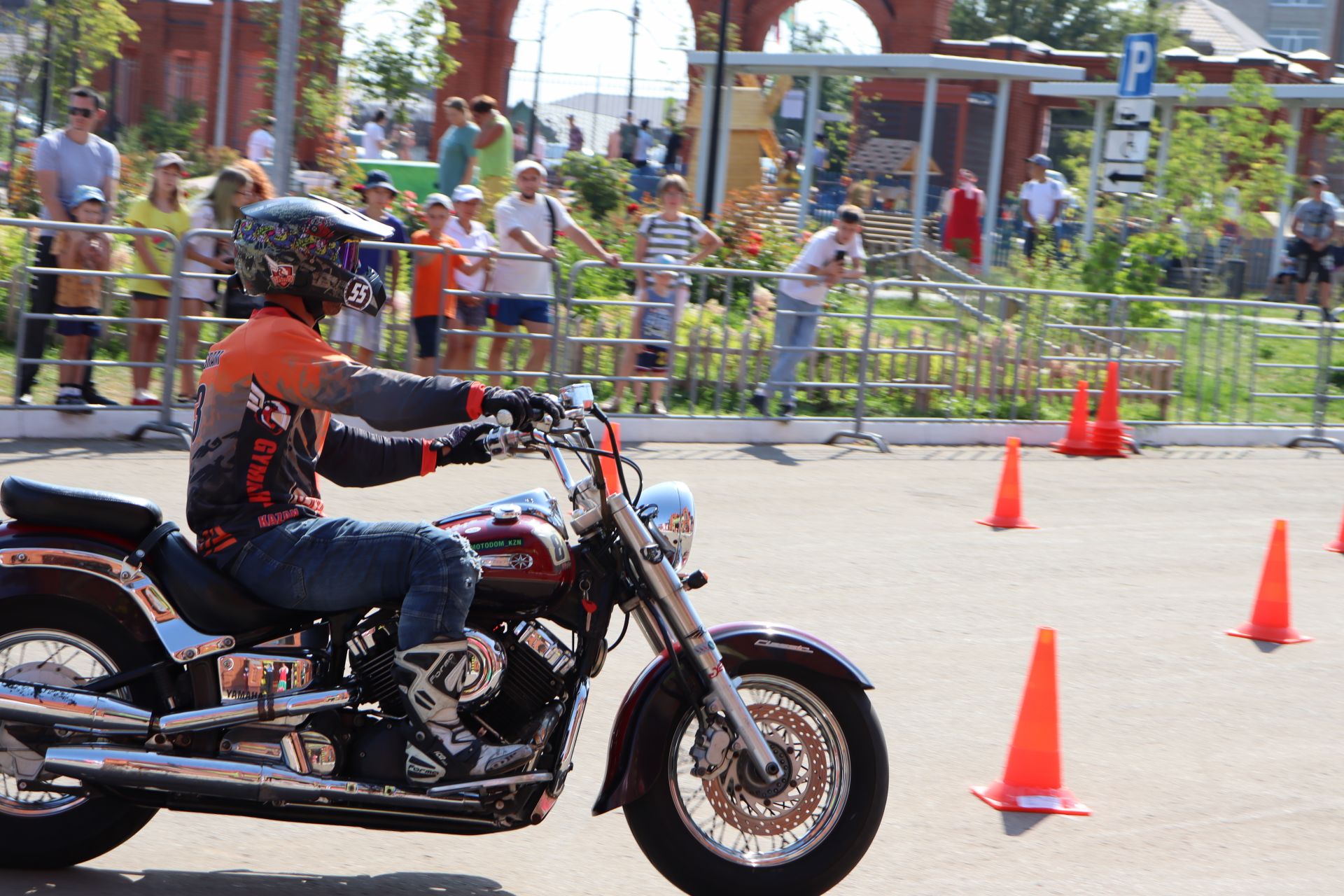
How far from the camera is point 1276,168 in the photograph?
2398 centimetres

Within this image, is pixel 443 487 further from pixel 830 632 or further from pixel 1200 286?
pixel 1200 286

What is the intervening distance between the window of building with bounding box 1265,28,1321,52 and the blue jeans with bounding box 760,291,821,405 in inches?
2788

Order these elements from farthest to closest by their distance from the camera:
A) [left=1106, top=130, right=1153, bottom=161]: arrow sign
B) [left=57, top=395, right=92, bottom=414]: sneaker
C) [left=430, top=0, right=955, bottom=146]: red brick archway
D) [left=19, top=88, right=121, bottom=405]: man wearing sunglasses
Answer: [left=430, top=0, right=955, bottom=146]: red brick archway, [left=1106, top=130, right=1153, bottom=161]: arrow sign, [left=19, top=88, right=121, bottom=405]: man wearing sunglasses, [left=57, top=395, right=92, bottom=414]: sneaker

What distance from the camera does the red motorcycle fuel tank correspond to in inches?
157

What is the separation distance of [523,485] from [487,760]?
19.9ft

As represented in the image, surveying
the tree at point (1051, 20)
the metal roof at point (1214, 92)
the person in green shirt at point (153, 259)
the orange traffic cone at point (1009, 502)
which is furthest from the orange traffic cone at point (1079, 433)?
the tree at point (1051, 20)

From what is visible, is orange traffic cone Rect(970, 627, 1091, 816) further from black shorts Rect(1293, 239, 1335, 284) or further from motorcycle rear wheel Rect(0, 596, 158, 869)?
black shorts Rect(1293, 239, 1335, 284)

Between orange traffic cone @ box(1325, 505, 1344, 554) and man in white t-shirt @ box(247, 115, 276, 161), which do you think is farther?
man in white t-shirt @ box(247, 115, 276, 161)

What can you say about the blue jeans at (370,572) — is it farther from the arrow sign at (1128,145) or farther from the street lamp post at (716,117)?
the street lamp post at (716,117)

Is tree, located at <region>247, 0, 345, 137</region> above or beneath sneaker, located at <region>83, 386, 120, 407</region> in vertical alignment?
above

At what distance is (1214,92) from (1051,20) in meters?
35.2

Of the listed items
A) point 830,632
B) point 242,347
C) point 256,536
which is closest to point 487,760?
point 256,536

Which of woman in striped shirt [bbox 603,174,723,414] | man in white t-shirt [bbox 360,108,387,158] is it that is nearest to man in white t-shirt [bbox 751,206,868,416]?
woman in striped shirt [bbox 603,174,723,414]

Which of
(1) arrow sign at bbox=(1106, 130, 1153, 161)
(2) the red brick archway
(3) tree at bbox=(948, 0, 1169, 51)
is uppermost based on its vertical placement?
(3) tree at bbox=(948, 0, 1169, 51)
